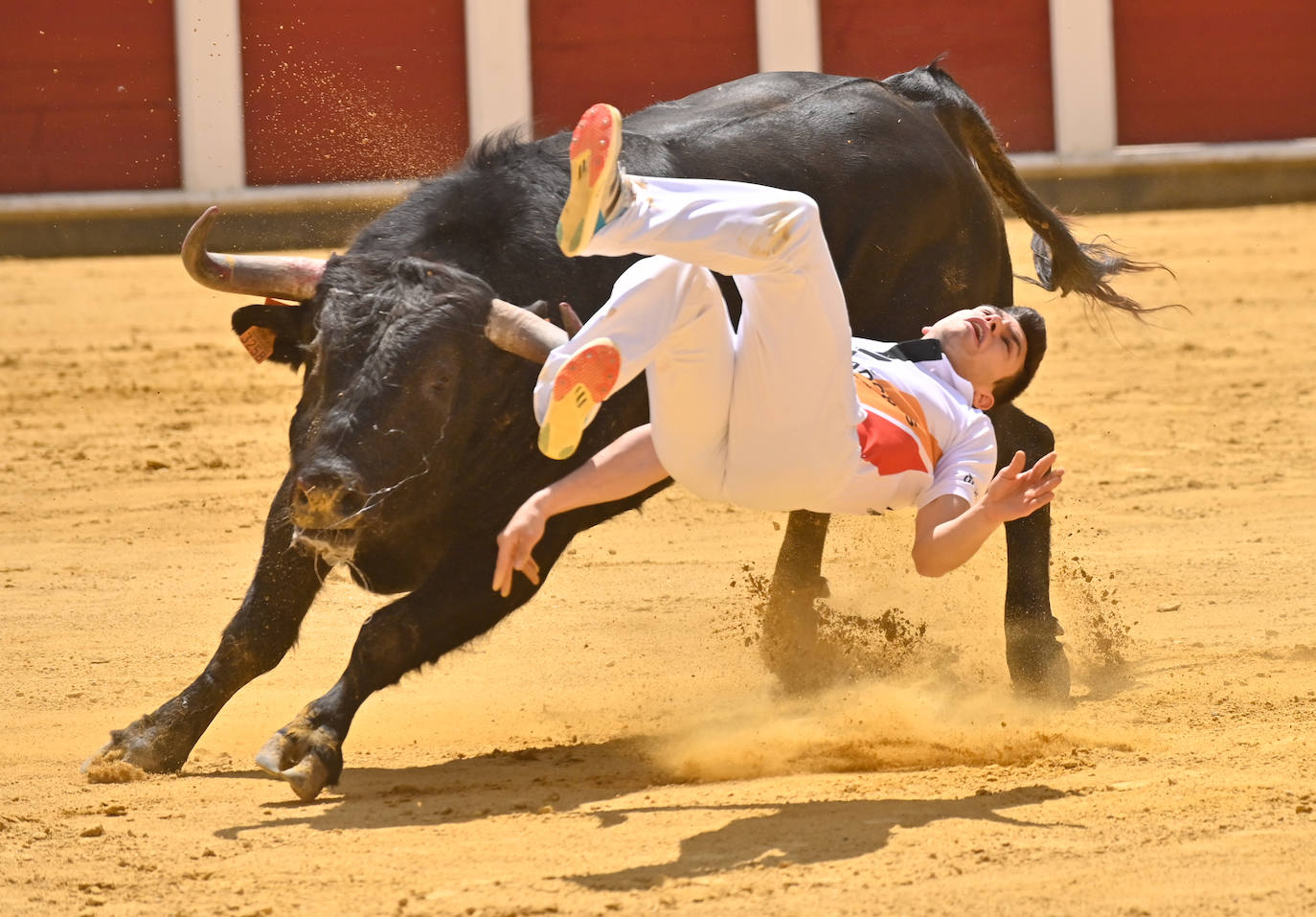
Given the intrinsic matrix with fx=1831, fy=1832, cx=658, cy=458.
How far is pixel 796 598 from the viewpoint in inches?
211

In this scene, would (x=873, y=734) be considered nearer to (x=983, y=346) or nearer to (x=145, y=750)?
Answer: (x=983, y=346)

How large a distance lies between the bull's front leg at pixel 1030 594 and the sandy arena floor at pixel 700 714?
117mm

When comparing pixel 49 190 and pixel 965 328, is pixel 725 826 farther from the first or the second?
pixel 49 190

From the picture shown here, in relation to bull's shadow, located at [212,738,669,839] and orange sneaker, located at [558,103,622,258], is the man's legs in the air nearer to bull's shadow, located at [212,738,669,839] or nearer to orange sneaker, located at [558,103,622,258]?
orange sneaker, located at [558,103,622,258]

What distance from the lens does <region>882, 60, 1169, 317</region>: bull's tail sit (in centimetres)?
548

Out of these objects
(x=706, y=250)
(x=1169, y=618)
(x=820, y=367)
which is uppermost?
(x=706, y=250)

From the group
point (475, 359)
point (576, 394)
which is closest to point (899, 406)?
point (576, 394)

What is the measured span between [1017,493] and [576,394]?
0.87 metres

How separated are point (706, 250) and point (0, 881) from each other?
1744 millimetres

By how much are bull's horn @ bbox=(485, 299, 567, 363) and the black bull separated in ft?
0.19

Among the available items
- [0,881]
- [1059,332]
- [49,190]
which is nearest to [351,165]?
[49,190]

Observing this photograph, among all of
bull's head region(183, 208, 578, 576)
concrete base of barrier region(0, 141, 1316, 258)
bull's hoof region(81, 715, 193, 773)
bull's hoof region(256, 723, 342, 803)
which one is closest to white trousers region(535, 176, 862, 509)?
bull's head region(183, 208, 578, 576)

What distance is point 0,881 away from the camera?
132 inches

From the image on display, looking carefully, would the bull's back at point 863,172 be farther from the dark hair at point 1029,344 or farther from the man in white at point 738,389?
the man in white at point 738,389
